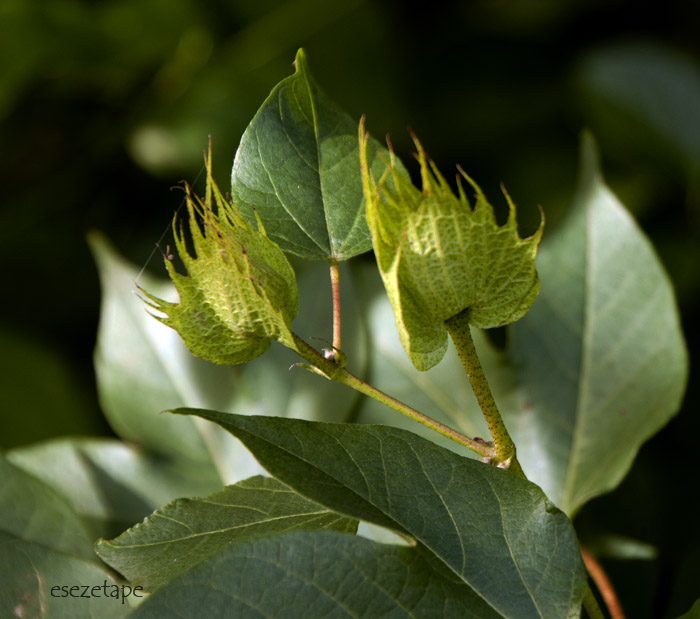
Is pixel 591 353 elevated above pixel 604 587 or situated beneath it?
elevated above

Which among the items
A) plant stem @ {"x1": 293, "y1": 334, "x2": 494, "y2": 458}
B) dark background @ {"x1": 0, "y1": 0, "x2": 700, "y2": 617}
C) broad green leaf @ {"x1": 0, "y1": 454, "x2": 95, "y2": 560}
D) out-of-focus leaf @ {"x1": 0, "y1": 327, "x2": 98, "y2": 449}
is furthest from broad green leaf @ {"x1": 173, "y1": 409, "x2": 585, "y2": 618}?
out-of-focus leaf @ {"x1": 0, "y1": 327, "x2": 98, "y2": 449}

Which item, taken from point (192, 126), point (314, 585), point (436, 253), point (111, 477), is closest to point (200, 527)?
point (314, 585)

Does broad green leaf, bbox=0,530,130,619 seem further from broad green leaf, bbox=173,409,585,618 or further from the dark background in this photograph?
the dark background

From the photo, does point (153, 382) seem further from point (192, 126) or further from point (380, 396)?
point (192, 126)

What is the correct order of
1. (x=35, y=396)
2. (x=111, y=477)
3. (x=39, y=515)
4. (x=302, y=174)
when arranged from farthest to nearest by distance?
1. (x=35, y=396)
2. (x=111, y=477)
3. (x=39, y=515)
4. (x=302, y=174)

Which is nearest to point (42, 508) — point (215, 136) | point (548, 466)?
point (548, 466)

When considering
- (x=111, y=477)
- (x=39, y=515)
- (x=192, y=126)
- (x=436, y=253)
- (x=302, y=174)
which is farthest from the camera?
(x=192, y=126)

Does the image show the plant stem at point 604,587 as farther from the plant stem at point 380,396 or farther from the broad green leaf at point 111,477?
the broad green leaf at point 111,477
